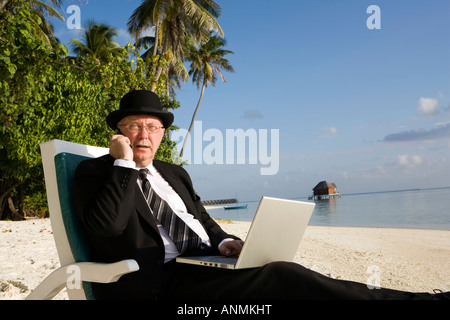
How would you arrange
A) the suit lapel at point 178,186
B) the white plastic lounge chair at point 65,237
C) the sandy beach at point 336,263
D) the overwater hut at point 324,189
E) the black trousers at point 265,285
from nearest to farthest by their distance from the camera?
the black trousers at point 265,285, the white plastic lounge chair at point 65,237, the suit lapel at point 178,186, the sandy beach at point 336,263, the overwater hut at point 324,189

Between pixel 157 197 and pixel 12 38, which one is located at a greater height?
pixel 12 38

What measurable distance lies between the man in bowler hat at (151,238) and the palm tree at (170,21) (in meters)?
17.9

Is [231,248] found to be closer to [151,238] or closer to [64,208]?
[151,238]

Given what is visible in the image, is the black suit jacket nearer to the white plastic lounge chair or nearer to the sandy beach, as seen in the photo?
the white plastic lounge chair

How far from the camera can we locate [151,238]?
7.72 ft

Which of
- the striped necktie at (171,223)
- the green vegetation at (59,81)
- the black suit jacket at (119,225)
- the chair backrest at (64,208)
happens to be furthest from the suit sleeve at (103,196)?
the green vegetation at (59,81)

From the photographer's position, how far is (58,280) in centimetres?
231

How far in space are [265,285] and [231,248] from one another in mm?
742

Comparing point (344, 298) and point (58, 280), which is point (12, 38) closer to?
point (58, 280)

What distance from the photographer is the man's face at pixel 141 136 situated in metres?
2.70

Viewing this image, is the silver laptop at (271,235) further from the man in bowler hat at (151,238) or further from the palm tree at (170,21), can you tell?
the palm tree at (170,21)

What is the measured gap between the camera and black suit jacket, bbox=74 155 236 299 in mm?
2162
